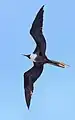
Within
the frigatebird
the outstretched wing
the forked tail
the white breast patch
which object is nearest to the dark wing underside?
the frigatebird

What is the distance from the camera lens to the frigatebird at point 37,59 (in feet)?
114

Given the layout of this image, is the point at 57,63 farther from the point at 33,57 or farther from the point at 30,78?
the point at 30,78

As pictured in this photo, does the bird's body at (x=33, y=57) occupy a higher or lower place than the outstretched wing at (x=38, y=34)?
lower

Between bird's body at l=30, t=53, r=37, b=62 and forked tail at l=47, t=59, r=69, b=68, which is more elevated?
bird's body at l=30, t=53, r=37, b=62

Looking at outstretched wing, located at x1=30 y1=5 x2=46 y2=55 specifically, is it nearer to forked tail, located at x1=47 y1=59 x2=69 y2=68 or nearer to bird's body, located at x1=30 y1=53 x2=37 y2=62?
bird's body, located at x1=30 y1=53 x2=37 y2=62

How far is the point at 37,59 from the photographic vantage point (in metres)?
35.4

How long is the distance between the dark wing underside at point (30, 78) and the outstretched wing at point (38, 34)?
48.1 inches

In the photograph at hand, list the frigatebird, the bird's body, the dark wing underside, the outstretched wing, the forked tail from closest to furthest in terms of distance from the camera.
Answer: the forked tail
the frigatebird
the outstretched wing
the bird's body
the dark wing underside

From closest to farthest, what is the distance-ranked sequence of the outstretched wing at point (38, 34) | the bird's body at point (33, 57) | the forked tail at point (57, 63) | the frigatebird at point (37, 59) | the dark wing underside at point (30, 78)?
the forked tail at point (57, 63), the frigatebird at point (37, 59), the outstretched wing at point (38, 34), the bird's body at point (33, 57), the dark wing underside at point (30, 78)

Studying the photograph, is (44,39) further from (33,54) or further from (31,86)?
(31,86)

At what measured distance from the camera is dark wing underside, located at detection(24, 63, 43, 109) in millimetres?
36531

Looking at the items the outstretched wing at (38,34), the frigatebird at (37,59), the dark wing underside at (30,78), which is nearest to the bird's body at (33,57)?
the frigatebird at (37,59)

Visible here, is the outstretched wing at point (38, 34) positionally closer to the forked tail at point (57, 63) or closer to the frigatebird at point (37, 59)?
the frigatebird at point (37, 59)

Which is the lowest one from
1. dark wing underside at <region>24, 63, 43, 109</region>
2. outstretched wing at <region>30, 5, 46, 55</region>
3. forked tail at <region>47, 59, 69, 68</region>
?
dark wing underside at <region>24, 63, 43, 109</region>
